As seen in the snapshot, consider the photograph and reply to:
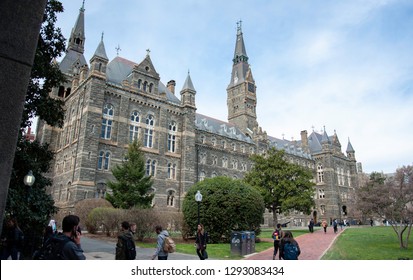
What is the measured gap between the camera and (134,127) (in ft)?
121

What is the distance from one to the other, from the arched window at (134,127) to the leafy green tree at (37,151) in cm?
2252

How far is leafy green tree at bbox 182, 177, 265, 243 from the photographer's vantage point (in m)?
21.8

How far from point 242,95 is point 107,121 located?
4321cm

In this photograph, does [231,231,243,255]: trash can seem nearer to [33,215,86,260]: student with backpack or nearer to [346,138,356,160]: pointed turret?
[33,215,86,260]: student with backpack

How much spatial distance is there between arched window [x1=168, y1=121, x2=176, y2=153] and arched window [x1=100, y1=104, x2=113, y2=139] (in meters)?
8.34

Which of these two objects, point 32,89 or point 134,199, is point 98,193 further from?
point 32,89

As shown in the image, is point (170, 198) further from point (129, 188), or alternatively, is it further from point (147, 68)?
point (147, 68)

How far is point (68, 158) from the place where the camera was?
3453 centimetres

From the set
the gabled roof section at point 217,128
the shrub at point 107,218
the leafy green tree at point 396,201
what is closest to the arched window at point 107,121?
the shrub at point 107,218

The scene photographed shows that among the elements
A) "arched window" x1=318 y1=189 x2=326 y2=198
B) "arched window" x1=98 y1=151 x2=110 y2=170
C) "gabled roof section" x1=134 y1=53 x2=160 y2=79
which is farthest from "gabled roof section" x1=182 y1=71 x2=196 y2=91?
"arched window" x1=318 y1=189 x2=326 y2=198

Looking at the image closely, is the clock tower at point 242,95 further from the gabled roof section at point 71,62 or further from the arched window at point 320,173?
the gabled roof section at point 71,62
